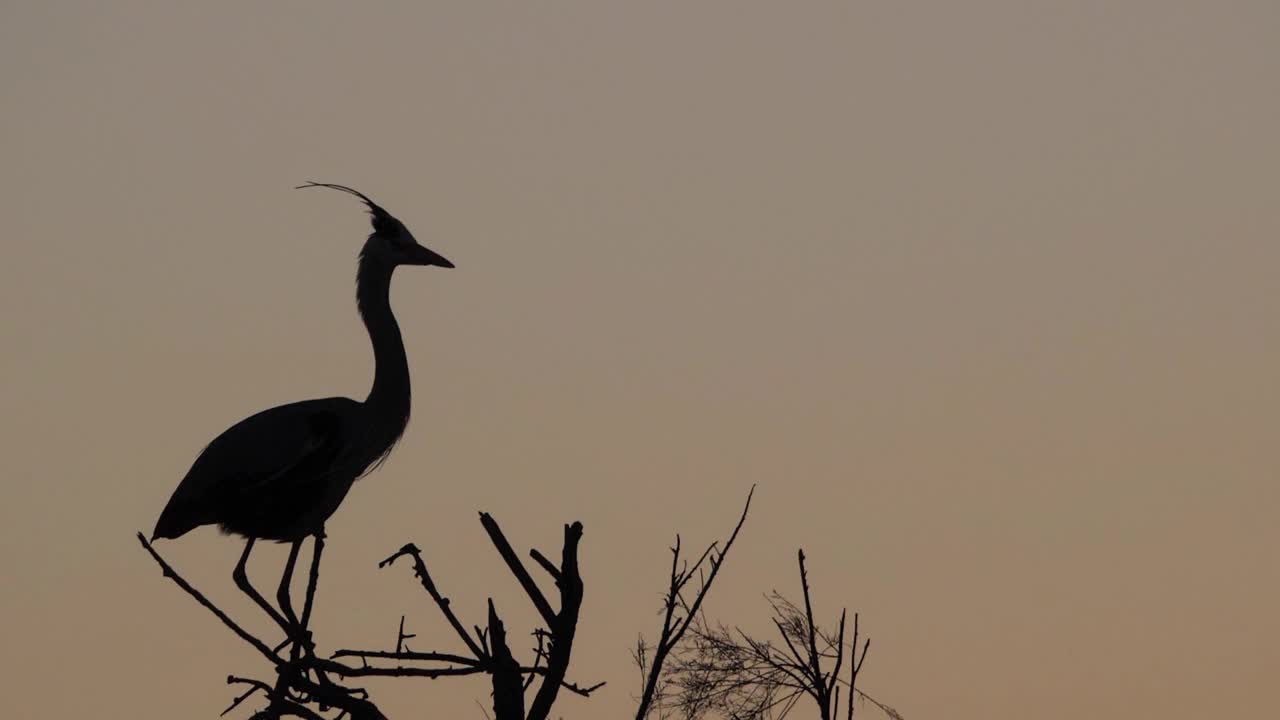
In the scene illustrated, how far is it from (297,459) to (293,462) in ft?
0.10

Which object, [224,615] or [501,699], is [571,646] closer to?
[501,699]

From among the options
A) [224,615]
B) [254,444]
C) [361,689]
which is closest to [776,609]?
[361,689]

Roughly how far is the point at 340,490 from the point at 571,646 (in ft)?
14.9

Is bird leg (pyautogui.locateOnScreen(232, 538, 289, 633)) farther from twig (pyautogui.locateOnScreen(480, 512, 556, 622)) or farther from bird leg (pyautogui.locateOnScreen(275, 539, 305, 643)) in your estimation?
twig (pyautogui.locateOnScreen(480, 512, 556, 622))

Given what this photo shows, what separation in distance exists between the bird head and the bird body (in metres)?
0.38

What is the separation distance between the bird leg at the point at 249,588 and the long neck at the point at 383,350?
116 cm

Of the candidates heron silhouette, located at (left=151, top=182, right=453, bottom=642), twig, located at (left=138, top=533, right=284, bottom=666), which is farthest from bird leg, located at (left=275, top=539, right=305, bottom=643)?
twig, located at (left=138, top=533, right=284, bottom=666)

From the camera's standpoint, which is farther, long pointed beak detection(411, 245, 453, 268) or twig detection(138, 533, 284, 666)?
long pointed beak detection(411, 245, 453, 268)

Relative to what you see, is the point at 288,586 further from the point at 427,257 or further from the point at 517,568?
the point at 517,568

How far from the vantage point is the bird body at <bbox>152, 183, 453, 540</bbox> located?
9.84 meters

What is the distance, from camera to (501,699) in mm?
5574

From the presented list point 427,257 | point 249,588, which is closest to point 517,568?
point 249,588

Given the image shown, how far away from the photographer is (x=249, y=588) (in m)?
9.53

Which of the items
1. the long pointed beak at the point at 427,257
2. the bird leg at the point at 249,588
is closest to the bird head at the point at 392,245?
the long pointed beak at the point at 427,257
